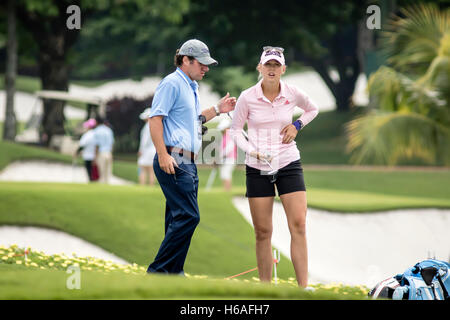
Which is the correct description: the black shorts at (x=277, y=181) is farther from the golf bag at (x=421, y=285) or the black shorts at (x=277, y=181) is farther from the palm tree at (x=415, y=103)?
the palm tree at (x=415, y=103)

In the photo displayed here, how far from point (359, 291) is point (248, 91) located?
3.85 m

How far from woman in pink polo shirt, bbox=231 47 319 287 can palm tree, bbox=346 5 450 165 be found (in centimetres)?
529

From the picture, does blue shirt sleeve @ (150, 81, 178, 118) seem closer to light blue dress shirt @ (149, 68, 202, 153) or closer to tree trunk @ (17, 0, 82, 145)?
light blue dress shirt @ (149, 68, 202, 153)

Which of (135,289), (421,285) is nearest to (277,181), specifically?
(421,285)

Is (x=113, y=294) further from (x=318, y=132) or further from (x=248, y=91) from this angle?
(x=318, y=132)

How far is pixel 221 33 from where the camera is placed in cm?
3350

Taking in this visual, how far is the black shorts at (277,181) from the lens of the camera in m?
6.44

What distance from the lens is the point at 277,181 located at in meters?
6.50

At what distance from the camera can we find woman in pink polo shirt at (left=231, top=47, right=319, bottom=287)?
6422 millimetres

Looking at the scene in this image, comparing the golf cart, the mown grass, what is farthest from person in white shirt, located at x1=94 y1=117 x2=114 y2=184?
the golf cart

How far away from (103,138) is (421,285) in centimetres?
1147

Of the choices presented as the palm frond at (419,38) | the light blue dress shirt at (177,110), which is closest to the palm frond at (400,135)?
the palm frond at (419,38)
